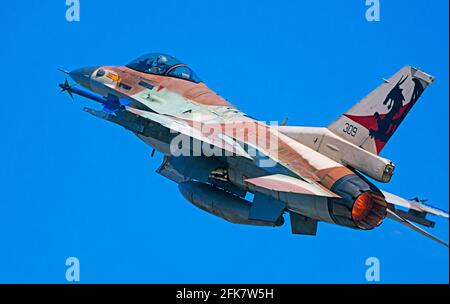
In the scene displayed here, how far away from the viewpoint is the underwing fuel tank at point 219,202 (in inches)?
806

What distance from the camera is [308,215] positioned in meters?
19.7

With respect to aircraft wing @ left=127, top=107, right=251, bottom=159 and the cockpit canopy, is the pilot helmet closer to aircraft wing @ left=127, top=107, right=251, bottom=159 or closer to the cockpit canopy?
the cockpit canopy

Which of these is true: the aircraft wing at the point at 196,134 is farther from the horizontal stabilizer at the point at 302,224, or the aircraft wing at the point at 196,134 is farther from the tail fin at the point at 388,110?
the tail fin at the point at 388,110

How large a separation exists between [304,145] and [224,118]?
2.04 metres

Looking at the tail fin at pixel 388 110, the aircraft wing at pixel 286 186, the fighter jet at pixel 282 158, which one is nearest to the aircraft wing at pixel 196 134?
the fighter jet at pixel 282 158

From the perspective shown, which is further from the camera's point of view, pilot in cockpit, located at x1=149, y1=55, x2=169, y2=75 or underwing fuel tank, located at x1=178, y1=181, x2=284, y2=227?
A: pilot in cockpit, located at x1=149, y1=55, x2=169, y2=75

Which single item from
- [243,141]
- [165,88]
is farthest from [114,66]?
[243,141]

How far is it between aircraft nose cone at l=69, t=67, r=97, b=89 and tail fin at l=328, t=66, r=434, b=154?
6833 mm

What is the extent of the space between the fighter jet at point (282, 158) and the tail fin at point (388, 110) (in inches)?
0.7

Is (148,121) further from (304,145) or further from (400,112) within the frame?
(400,112)

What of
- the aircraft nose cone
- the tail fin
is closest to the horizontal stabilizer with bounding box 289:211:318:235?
the tail fin

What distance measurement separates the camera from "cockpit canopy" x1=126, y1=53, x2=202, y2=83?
24.0 meters

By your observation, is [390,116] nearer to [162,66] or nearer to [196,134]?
[196,134]

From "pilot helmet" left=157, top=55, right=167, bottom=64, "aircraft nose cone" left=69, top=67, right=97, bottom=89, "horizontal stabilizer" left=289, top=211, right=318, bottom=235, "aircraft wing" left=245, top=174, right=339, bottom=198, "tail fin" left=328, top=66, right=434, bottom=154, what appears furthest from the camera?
"aircraft nose cone" left=69, top=67, right=97, bottom=89
